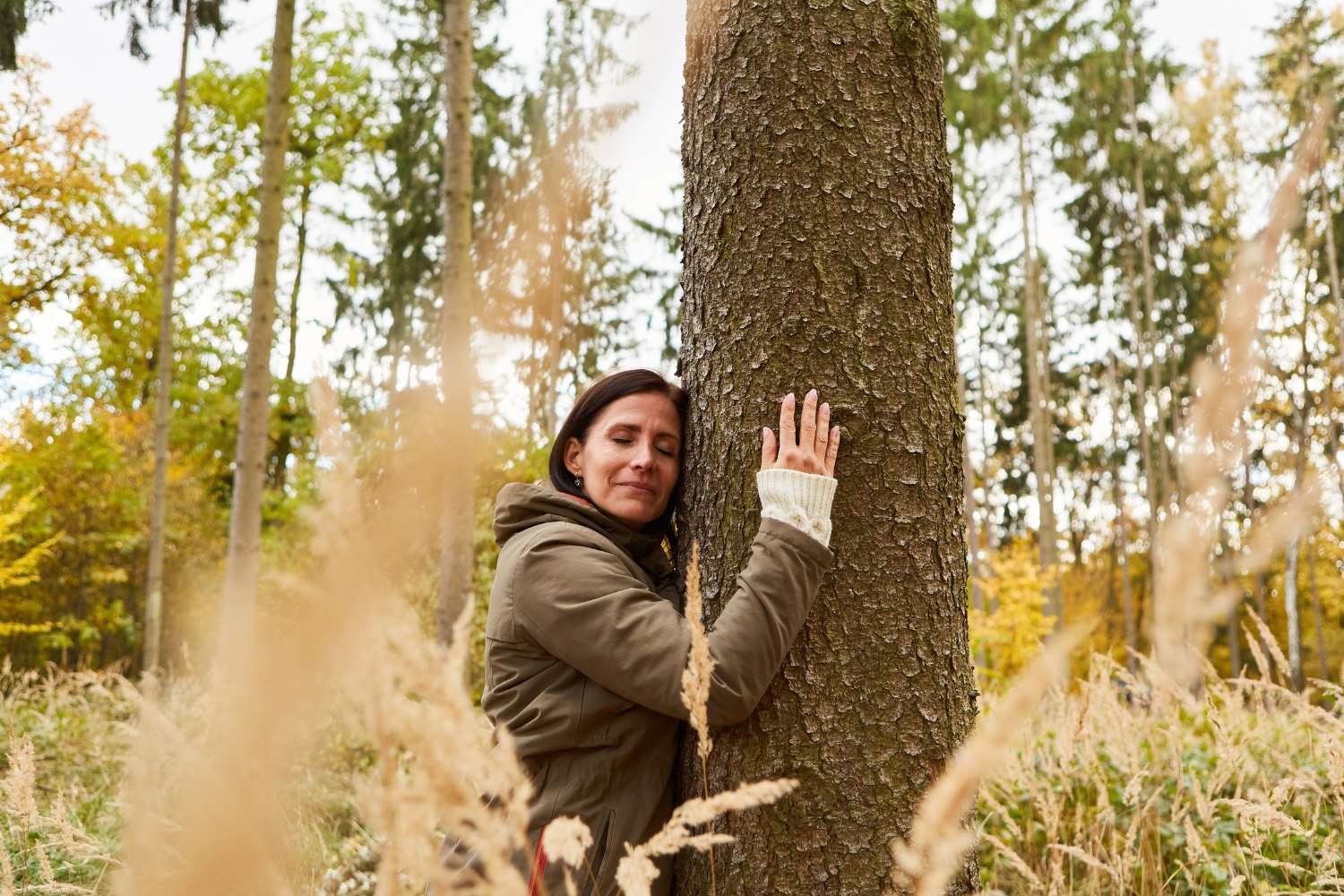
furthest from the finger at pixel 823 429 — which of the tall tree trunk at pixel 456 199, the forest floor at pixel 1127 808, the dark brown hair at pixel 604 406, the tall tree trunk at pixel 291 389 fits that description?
the tall tree trunk at pixel 291 389

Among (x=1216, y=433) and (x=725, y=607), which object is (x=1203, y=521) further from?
(x=725, y=607)

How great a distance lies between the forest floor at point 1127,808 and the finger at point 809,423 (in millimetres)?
1059

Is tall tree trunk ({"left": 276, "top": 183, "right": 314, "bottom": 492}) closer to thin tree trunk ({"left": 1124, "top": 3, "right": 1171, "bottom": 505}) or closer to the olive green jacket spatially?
the olive green jacket

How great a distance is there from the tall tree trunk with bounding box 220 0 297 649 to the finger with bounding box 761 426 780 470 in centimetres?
526

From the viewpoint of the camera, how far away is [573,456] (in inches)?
97.5

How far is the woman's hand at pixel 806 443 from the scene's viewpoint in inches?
71.7

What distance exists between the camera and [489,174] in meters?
0.58

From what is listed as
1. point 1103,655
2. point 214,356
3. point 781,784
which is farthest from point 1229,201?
point 781,784

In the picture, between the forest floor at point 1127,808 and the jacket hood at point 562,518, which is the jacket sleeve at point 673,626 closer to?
the jacket hood at point 562,518

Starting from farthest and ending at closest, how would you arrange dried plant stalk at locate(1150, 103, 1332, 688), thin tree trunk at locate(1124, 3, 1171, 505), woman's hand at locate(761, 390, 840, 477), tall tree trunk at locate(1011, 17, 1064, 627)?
thin tree trunk at locate(1124, 3, 1171, 505) < tall tree trunk at locate(1011, 17, 1064, 627) < woman's hand at locate(761, 390, 840, 477) < dried plant stalk at locate(1150, 103, 1332, 688)

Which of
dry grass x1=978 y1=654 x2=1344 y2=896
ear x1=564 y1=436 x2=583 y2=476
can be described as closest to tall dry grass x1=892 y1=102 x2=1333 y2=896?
ear x1=564 y1=436 x2=583 y2=476

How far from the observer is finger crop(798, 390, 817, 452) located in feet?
6.02

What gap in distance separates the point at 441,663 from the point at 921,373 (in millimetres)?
1431

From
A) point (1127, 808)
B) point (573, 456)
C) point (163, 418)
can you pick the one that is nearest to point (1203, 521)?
point (573, 456)
